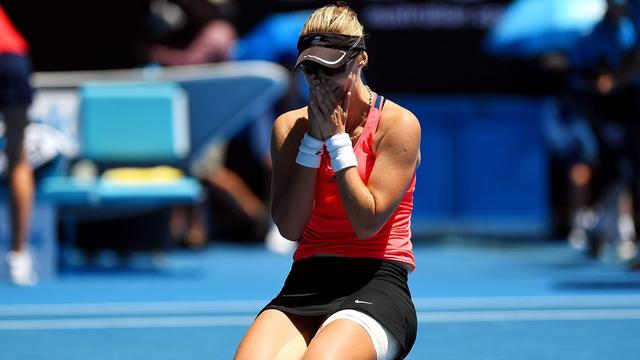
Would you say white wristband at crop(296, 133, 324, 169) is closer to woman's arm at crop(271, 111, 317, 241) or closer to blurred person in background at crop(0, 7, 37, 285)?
woman's arm at crop(271, 111, 317, 241)

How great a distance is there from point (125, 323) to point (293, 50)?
5.09m

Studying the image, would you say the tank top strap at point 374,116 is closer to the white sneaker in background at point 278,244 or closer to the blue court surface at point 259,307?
the blue court surface at point 259,307

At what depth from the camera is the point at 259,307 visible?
6418 millimetres

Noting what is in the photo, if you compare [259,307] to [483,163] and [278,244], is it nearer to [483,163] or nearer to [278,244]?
[278,244]

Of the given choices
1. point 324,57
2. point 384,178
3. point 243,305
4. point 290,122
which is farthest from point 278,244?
point 324,57

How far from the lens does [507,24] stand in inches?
412

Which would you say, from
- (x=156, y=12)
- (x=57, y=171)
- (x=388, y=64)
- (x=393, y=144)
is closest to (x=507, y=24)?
(x=388, y=64)

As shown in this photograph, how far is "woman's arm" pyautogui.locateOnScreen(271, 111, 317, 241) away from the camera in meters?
3.65

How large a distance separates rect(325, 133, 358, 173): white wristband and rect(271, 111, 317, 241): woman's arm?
0.29 ft

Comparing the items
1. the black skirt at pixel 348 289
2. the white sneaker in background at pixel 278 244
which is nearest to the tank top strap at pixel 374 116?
the black skirt at pixel 348 289

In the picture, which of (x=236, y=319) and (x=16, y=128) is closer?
(x=236, y=319)

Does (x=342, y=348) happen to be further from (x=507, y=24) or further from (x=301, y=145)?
(x=507, y=24)

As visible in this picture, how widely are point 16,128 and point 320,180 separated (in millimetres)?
4110

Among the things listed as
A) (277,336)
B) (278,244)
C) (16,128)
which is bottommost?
(278,244)
